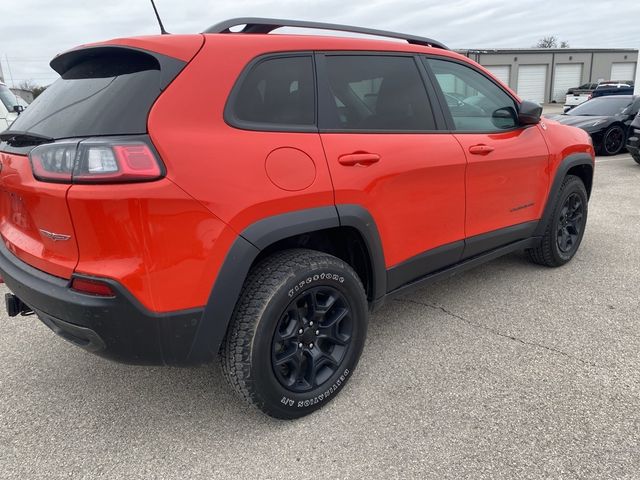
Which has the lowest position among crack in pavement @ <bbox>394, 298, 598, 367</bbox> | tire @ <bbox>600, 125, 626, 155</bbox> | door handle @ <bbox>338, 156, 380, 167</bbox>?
tire @ <bbox>600, 125, 626, 155</bbox>

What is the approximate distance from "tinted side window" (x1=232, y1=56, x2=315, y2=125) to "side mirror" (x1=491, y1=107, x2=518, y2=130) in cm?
163

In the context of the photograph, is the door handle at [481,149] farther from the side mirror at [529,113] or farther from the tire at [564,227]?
the tire at [564,227]

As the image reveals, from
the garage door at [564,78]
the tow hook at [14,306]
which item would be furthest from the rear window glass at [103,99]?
the garage door at [564,78]

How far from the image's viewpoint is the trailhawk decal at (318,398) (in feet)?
7.22

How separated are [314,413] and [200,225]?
112 centimetres

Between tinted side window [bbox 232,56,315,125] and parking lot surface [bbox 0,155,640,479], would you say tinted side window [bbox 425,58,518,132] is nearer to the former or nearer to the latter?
tinted side window [bbox 232,56,315,125]

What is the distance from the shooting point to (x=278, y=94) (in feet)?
7.20

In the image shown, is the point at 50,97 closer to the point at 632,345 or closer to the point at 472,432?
the point at 472,432

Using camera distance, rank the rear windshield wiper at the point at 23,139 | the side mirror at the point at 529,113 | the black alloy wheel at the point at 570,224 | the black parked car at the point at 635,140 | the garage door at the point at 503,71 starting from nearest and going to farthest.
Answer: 1. the rear windshield wiper at the point at 23,139
2. the side mirror at the point at 529,113
3. the black alloy wheel at the point at 570,224
4. the black parked car at the point at 635,140
5. the garage door at the point at 503,71

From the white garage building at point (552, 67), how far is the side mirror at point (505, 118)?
147 feet

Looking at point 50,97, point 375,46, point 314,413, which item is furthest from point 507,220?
point 50,97

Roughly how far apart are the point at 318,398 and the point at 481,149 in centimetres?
183

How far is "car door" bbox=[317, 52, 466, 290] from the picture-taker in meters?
2.34

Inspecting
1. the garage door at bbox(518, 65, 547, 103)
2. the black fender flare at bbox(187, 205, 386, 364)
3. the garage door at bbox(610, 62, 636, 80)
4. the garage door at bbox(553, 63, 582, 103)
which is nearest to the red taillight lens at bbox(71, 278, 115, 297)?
the black fender flare at bbox(187, 205, 386, 364)
